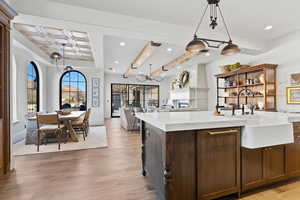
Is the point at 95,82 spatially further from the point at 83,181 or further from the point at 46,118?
the point at 83,181

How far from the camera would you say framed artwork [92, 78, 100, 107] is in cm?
709

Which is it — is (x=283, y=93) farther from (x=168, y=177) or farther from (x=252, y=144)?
(x=168, y=177)

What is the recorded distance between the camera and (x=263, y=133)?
66.4 inches

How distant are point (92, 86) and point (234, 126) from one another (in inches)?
261

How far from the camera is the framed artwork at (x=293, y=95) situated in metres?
3.70

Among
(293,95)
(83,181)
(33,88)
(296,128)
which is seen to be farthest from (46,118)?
(293,95)

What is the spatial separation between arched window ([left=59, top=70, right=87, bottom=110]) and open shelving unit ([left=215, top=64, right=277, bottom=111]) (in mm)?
6277

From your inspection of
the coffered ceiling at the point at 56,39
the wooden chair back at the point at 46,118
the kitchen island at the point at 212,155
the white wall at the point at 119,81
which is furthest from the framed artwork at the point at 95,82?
the kitchen island at the point at 212,155

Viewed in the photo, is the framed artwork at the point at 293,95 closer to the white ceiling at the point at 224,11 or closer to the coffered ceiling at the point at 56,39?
the white ceiling at the point at 224,11

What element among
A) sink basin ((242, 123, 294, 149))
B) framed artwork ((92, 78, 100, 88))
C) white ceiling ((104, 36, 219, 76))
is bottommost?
sink basin ((242, 123, 294, 149))

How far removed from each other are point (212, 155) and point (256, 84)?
3.80m

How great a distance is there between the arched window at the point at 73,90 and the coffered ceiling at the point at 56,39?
1.42 metres

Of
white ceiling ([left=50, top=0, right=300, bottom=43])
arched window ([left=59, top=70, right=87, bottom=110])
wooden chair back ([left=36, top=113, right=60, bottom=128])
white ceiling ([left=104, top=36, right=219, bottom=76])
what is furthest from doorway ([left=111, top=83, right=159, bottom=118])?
white ceiling ([left=50, top=0, right=300, bottom=43])

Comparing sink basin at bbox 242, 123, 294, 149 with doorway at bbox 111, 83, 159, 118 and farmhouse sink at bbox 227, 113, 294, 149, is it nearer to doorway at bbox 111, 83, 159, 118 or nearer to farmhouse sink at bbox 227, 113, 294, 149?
farmhouse sink at bbox 227, 113, 294, 149
